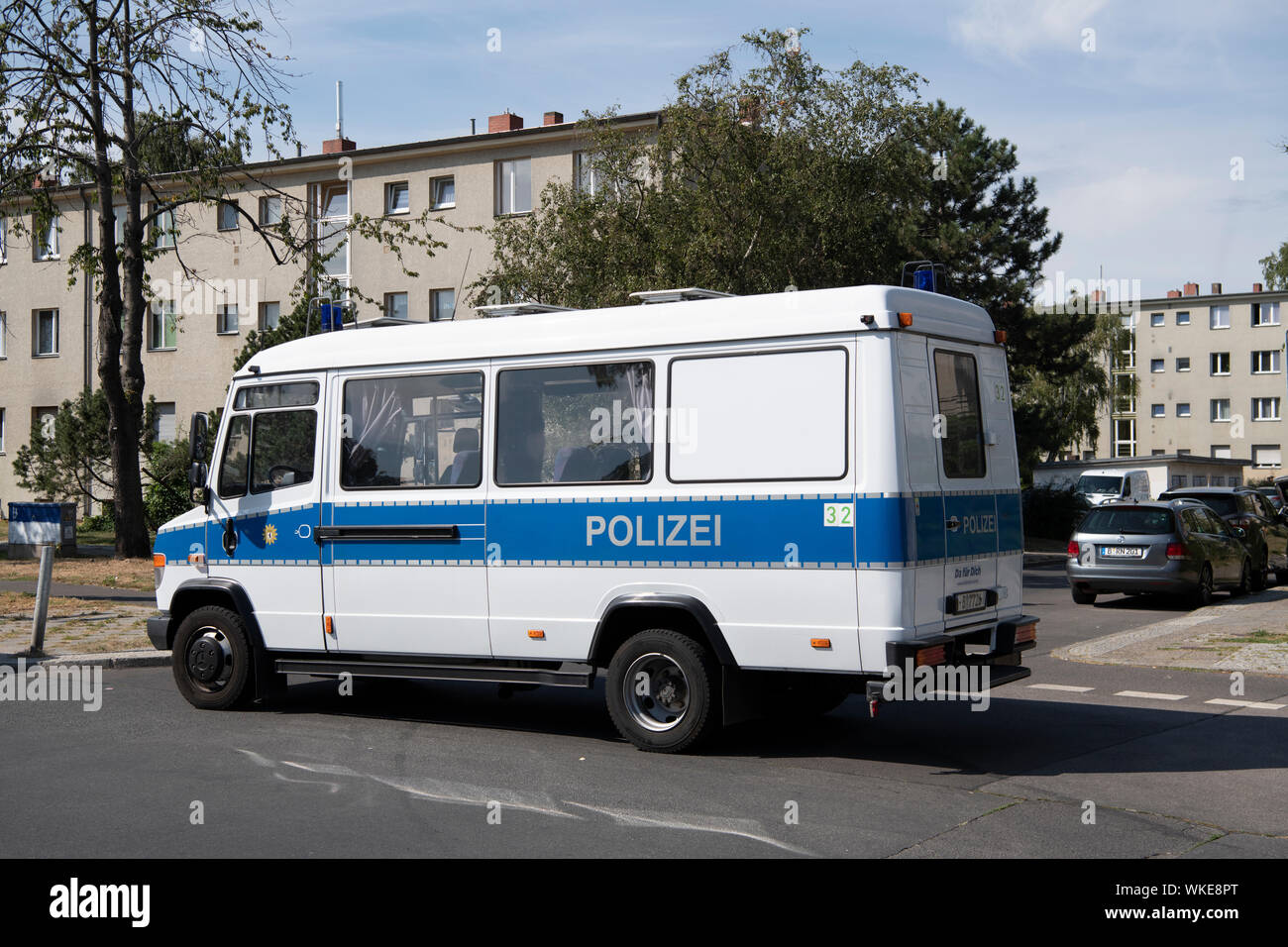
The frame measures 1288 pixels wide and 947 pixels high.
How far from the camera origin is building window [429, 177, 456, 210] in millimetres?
39438

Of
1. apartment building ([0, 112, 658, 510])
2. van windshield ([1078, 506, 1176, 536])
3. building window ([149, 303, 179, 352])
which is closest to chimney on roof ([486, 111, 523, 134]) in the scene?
apartment building ([0, 112, 658, 510])

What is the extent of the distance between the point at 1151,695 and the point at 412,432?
639cm

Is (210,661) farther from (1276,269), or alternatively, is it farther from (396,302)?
(1276,269)

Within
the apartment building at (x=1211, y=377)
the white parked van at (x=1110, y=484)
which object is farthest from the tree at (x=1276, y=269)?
the white parked van at (x=1110, y=484)

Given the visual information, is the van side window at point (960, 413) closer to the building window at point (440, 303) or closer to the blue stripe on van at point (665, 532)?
the blue stripe on van at point (665, 532)

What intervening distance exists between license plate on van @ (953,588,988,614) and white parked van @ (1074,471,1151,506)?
3349 cm

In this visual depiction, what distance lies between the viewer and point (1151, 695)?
11.1m

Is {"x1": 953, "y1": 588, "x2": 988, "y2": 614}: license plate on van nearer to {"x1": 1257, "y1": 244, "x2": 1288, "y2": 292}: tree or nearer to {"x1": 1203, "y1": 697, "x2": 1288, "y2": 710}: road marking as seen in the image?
{"x1": 1203, "y1": 697, "x2": 1288, "y2": 710}: road marking

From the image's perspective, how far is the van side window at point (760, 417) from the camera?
7.92 m

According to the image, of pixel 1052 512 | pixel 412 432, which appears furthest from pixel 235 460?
pixel 1052 512

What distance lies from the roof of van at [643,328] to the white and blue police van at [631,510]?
2cm

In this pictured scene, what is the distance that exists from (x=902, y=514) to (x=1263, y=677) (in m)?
6.20

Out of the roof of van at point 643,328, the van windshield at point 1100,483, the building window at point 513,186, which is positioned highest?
the building window at point 513,186
